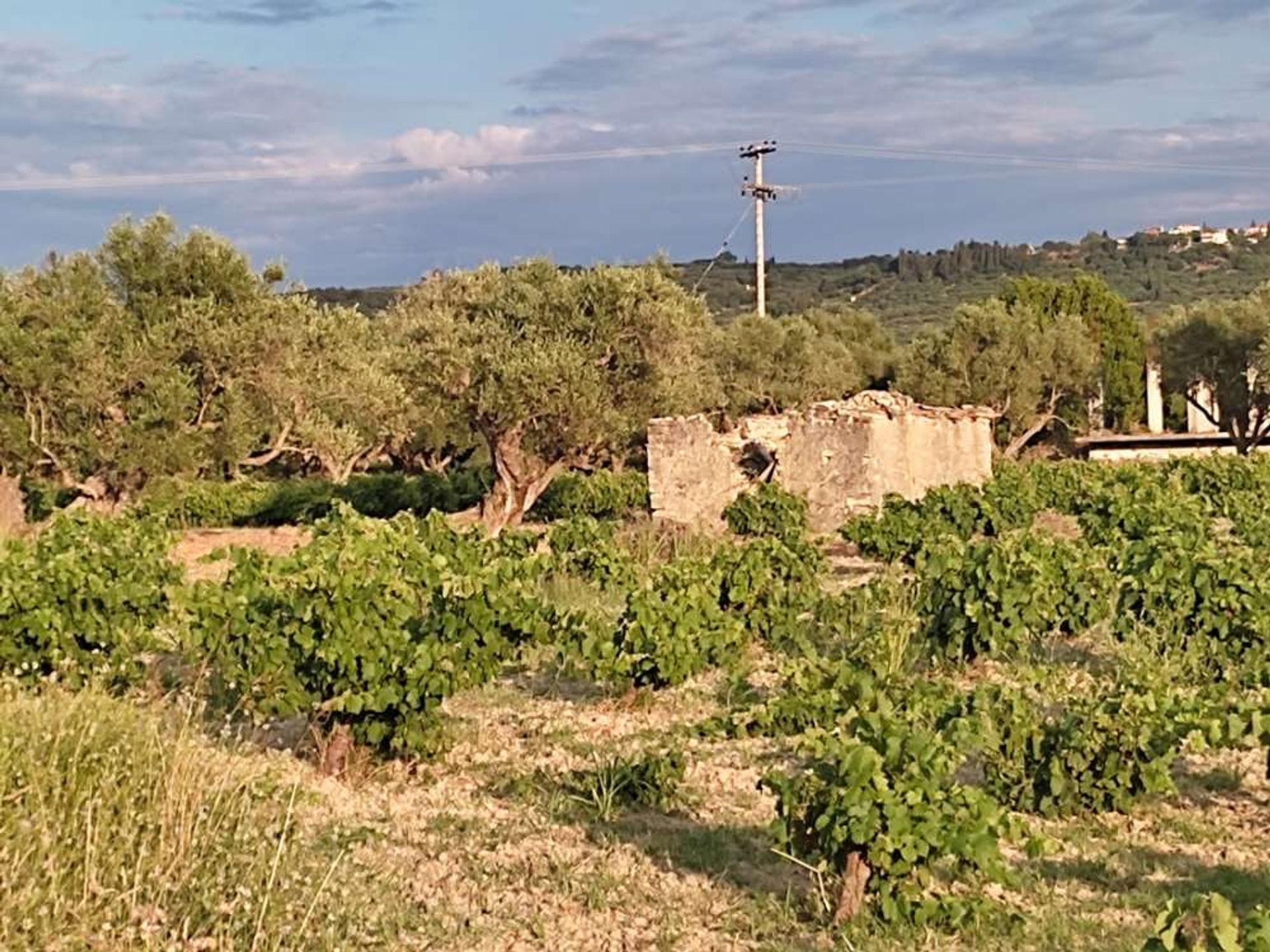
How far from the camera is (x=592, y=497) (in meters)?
23.8

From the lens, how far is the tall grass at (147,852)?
382cm

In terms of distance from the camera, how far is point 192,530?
2172 cm

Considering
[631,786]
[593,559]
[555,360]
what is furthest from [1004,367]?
[631,786]

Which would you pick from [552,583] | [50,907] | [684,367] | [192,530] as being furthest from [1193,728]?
[192,530]

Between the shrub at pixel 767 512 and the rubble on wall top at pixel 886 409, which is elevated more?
the rubble on wall top at pixel 886 409

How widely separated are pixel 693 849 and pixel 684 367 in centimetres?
1339

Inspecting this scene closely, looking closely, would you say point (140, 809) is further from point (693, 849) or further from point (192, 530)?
point (192, 530)

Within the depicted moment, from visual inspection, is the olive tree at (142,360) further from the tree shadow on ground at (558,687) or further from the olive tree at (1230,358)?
the olive tree at (1230,358)

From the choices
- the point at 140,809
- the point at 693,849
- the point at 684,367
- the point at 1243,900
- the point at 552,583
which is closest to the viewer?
the point at 140,809

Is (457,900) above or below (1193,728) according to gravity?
below

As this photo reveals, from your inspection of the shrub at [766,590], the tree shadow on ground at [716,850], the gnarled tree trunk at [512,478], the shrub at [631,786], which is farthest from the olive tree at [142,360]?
the tree shadow on ground at [716,850]

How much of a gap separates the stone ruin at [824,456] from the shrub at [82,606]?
36.3 feet

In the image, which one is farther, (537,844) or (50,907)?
(537,844)

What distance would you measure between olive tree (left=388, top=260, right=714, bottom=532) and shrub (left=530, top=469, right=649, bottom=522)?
429 cm
